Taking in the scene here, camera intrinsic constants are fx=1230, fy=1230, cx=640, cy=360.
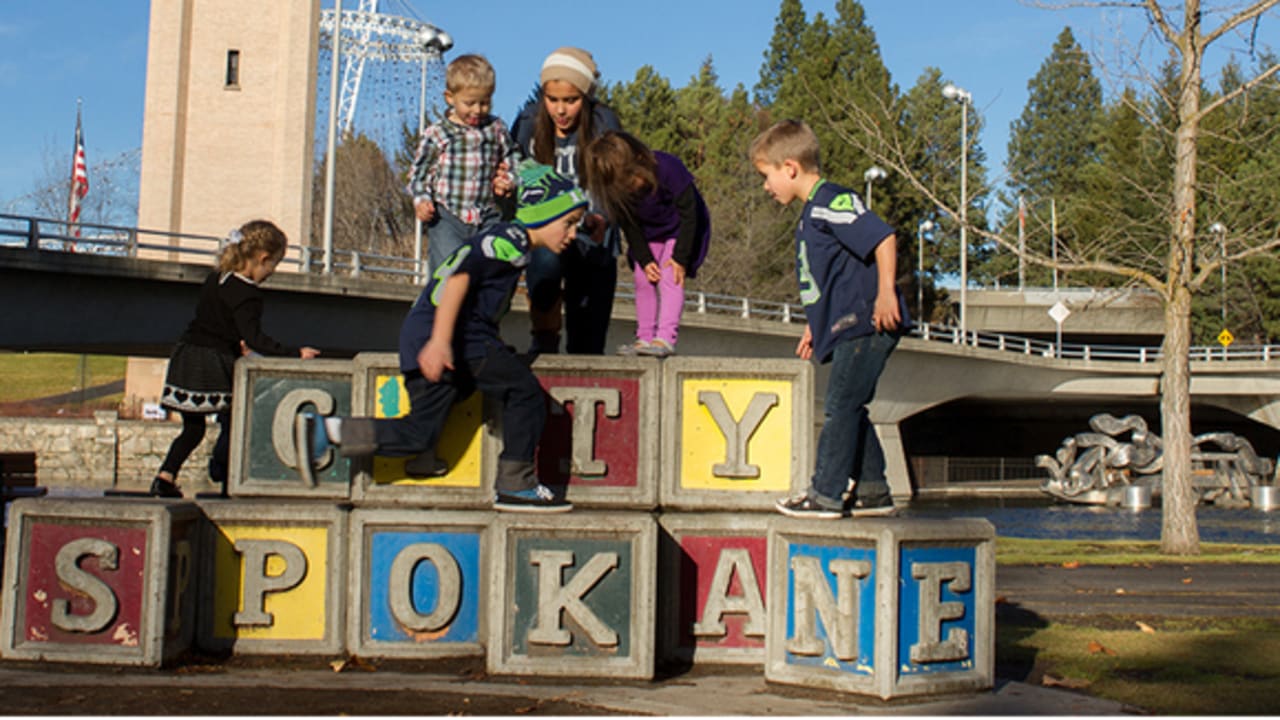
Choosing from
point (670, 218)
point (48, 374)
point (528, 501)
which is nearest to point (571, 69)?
point (670, 218)

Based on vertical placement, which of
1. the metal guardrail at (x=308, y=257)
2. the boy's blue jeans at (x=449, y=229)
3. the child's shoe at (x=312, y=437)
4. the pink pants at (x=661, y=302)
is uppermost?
the metal guardrail at (x=308, y=257)

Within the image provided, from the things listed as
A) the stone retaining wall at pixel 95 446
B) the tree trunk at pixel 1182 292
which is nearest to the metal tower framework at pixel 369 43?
the stone retaining wall at pixel 95 446

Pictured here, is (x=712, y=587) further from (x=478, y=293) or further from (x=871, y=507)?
(x=478, y=293)

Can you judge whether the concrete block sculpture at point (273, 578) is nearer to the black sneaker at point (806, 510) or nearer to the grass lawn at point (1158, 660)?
the black sneaker at point (806, 510)

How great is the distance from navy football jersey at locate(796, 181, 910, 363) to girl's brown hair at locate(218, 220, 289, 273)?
325 cm

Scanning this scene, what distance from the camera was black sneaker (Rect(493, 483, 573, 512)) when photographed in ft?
19.0

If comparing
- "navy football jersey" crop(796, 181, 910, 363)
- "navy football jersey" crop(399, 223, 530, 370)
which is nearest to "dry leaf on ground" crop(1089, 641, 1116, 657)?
"navy football jersey" crop(796, 181, 910, 363)

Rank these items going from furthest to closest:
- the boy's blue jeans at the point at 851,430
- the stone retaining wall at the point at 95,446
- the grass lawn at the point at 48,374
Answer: the grass lawn at the point at 48,374
the stone retaining wall at the point at 95,446
the boy's blue jeans at the point at 851,430

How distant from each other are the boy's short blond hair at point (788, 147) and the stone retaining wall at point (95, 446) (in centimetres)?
3600

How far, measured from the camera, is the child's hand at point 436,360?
5652mm

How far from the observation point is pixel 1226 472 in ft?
127

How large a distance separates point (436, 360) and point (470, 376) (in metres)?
0.26

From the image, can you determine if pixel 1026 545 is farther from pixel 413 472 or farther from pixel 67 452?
pixel 67 452

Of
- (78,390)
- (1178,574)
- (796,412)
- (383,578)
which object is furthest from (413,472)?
(78,390)
